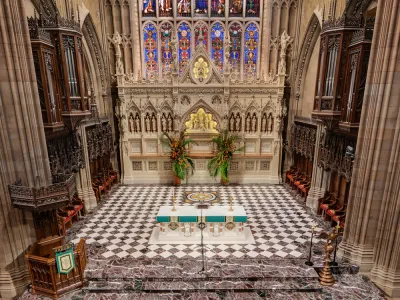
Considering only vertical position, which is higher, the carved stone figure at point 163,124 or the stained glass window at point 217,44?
the stained glass window at point 217,44

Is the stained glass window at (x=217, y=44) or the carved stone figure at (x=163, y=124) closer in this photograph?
the carved stone figure at (x=163, y=124)

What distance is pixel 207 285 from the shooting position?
643 centimetres

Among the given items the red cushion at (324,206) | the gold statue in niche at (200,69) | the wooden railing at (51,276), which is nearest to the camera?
the wooden railing at (51,276)

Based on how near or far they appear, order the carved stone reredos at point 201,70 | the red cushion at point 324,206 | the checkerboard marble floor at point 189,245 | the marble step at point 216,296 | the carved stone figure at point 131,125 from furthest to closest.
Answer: the carved stone figure at point 131,125 < the carved stone reredos at point 201,70 < the red cushion at point 324,206 < the checkerboard marble floor at point 189,245 < the marble step at point 216,296

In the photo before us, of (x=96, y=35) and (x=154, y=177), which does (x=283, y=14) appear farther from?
(x=154, y=177)

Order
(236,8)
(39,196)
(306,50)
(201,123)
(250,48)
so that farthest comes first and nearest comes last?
(250,48)
(236,8)
(201,123)
(306,50)
(39,196)

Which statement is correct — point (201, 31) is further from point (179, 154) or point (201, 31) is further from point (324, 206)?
point (324, 206)

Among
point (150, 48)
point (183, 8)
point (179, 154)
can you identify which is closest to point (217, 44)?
point (183, 8)

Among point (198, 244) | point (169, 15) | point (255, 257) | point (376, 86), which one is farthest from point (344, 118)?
point (169, 15)

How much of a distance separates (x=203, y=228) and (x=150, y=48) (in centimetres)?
1033

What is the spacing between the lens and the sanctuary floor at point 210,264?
6.31 meters

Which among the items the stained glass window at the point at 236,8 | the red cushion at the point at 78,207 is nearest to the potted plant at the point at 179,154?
the red cushion at the point at 78,207

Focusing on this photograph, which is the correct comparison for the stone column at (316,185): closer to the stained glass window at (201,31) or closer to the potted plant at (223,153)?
the potted plant at (223,153)

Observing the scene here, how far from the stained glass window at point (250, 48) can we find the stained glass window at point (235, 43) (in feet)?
1.20
